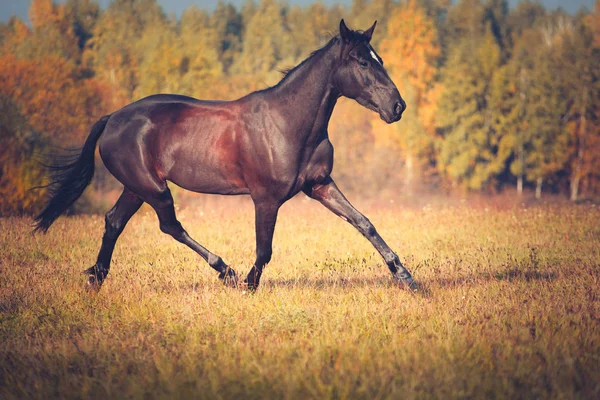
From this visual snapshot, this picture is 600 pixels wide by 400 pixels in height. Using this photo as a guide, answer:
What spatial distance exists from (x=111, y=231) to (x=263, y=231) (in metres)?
1.93

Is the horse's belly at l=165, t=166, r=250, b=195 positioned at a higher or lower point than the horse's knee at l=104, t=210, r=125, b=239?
higher

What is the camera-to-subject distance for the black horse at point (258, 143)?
6863 mm

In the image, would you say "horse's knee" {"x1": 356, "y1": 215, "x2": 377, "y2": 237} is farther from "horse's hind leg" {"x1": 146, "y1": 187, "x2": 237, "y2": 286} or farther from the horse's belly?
"horse's hind leg" {"x1": 146, "y1": 187, "x2": 237, "y2": 286}

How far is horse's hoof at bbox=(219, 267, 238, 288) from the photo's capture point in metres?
7.46

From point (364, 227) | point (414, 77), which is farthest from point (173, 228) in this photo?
point (414, 77)

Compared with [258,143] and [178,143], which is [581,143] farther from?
[178,143]

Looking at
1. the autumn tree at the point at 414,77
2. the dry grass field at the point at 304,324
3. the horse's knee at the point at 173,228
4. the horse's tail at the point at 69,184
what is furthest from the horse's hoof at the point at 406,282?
the autumn tree at the point at 414,77

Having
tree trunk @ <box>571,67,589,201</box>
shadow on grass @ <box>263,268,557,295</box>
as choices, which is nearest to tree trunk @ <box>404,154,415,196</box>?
tree trunk @ <box>571,67,589,201</box>

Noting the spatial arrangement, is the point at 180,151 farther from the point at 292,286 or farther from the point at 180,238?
the point at 292,286

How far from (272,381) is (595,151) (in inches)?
1770

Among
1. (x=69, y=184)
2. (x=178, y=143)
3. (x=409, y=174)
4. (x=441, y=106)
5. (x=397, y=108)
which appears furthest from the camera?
(x=409, y=174)

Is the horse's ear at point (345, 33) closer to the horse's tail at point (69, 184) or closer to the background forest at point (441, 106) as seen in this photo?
the horse's tail at point (69, 184)

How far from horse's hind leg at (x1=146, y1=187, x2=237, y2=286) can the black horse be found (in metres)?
0.01

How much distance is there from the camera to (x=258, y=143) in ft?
22.9
